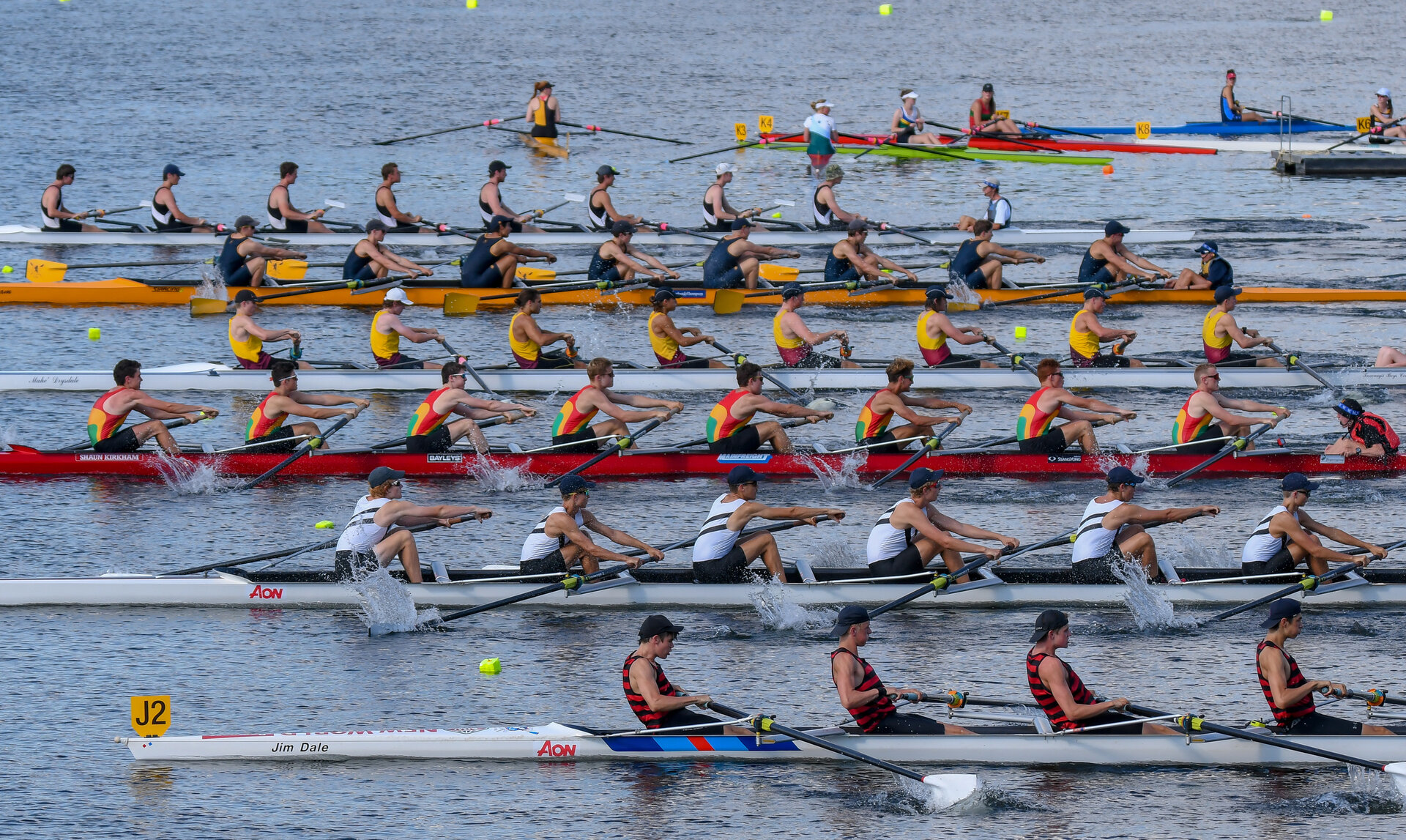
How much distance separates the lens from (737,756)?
13633mm

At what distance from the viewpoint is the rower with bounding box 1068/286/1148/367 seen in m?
24.2

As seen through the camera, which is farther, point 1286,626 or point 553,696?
point 553,696

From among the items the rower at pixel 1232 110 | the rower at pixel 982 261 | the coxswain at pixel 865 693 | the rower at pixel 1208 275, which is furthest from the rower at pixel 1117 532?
the rower at pixel 1232 110

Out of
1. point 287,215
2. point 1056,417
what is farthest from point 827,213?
point 1056,417

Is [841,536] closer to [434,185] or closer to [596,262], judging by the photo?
[596,262]

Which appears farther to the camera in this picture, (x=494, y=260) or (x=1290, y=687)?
(x=494, y=260)

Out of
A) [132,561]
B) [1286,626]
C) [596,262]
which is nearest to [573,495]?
[132,561]

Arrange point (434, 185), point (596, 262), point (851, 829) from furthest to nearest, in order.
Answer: point (434, 185) → point (596, 262) → point (851, 829)

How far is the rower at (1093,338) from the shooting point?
79.5 ft

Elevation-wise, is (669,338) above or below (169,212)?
below

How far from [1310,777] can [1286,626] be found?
1.16 metres

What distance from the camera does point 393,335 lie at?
24.7 meters

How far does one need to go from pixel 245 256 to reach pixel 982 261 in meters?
12.0

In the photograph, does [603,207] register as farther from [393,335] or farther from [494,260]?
[393,335]
